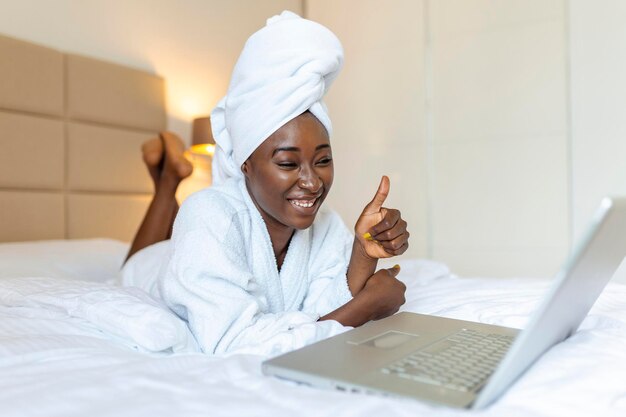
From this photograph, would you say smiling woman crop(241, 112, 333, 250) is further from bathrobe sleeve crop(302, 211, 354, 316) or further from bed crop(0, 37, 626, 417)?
bed crop(0, 37, 626, 417)

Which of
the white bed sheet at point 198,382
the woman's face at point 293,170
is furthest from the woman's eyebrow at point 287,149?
the white bed sheet at point 198,382

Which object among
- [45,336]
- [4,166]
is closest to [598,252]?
[45,336]

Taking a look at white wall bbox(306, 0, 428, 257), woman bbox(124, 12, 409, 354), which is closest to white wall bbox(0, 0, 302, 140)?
white wall bbox(306, 0, 428, 257)

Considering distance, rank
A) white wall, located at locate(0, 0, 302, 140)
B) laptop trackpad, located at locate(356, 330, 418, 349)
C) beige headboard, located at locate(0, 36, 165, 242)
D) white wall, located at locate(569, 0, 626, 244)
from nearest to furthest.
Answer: laptop trackpad, located at locate(356, 330, 418, 349)
beige headboard, located at locate(0, 36, 165, 242)
white wall, located at locate(0, 0, 302, 140)
white wall, located at locate(569, 0, 626, 244)

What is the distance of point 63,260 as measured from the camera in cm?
176

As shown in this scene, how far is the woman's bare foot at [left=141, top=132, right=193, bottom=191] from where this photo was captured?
6.33 ft

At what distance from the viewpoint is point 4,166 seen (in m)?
2.07

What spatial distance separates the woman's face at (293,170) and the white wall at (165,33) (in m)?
1.64

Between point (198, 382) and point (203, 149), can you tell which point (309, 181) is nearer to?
point (198, 382)

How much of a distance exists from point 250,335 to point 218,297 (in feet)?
0.28

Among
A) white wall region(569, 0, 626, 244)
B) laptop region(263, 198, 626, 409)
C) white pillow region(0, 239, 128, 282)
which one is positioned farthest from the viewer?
white wall region(569, 0, 626, 244)

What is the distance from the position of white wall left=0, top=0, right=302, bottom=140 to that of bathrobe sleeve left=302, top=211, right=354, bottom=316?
1.63 meters

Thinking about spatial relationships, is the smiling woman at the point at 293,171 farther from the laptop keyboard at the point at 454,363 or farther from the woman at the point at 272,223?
the laptop keyboard at the point at 454,363

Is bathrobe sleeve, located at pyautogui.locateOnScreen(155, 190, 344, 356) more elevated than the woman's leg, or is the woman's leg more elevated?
the woman's leg
